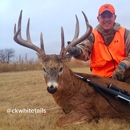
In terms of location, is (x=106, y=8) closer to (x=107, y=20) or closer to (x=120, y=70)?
(x=107, y=20)

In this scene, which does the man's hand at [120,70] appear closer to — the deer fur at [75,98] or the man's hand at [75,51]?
the deer fur at [75,98]

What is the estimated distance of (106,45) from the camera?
18.8 feet

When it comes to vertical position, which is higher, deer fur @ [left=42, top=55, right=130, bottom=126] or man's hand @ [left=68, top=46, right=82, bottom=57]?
man's hand @ [left=68, top=46, right=82, bottom=57]

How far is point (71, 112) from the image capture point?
14.5 feet

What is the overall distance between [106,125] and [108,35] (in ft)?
7.72

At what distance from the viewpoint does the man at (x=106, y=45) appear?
5.62m

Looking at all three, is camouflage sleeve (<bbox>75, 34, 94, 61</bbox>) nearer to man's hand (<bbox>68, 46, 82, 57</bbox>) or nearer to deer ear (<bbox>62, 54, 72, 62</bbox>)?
man's hand (<bbox>68, 46, 82, 57</bbox>)

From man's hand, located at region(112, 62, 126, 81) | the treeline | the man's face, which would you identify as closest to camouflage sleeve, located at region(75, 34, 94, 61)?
the man's face

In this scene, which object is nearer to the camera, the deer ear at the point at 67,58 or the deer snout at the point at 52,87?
the deer snout at the point at 52,87

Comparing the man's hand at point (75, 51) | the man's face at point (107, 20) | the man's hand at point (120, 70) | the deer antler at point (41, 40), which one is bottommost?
the man's hand at point (120, 70)

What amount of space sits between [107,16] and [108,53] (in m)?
Result: 0.89

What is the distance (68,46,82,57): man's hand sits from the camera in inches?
194

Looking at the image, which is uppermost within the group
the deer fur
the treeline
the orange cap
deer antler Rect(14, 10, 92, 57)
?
the orange cap

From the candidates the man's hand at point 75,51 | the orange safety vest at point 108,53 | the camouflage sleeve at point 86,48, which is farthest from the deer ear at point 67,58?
the orange safety vest at point 108,53
